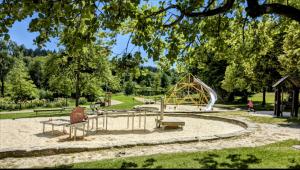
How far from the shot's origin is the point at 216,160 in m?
7.39

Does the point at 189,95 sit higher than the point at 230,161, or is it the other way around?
the point at 189,95

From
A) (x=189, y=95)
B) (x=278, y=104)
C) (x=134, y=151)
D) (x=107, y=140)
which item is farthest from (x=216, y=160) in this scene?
(x=189, y=95)

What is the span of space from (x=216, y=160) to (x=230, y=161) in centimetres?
32

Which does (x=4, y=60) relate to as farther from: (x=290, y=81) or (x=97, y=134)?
(x=97, y=134)

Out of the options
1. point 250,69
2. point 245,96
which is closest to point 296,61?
point 250,69

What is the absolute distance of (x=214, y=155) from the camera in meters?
8.21

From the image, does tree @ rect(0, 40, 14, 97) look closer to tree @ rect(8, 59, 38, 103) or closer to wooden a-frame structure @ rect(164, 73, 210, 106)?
tree @ rect(8, 59, 38, 103)

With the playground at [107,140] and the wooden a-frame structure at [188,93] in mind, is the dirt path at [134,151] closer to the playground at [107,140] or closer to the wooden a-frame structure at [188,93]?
the playground at [107,140]

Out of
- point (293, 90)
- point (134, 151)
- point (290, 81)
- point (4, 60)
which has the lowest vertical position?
point (134, 151)

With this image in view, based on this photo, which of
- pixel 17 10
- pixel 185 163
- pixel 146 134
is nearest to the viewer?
pixel 185 163

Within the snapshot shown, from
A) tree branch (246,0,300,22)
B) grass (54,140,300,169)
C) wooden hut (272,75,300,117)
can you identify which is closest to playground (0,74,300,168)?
grass (54,140,300,169)

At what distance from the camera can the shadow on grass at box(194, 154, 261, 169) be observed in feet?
21.5

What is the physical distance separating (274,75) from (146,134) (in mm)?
26104

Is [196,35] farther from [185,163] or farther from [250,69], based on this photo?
[250,69]
